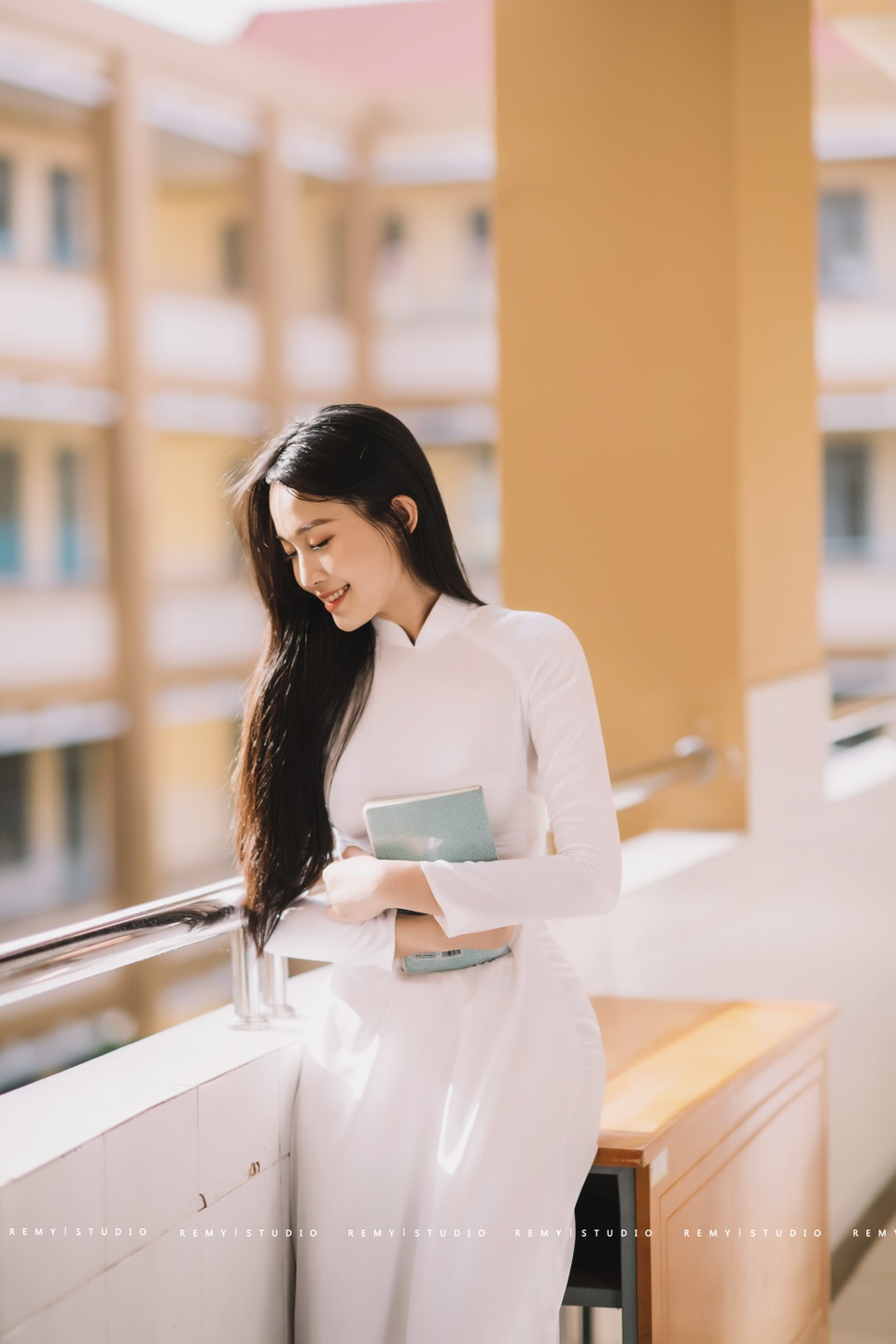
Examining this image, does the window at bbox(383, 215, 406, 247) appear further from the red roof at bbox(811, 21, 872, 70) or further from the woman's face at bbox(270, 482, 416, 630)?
the woman's face at bbox(270, 482, 416, 630)

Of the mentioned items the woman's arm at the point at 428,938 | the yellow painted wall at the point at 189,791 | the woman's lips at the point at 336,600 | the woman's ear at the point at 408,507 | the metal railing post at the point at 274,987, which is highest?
the woman's ear at the point at 408,507

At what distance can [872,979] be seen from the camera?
13.6 ft

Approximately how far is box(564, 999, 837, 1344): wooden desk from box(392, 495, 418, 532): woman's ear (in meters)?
0.71

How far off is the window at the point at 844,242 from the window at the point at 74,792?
50.4ft

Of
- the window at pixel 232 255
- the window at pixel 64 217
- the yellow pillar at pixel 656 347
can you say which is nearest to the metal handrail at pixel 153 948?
the yellow pillar at pixel 656 347

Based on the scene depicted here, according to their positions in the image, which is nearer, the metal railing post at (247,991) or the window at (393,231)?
the metal railing post at (247,991)

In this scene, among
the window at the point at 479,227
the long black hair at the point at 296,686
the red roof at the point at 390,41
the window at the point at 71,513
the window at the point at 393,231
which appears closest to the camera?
the long black hair at the point at 296,686

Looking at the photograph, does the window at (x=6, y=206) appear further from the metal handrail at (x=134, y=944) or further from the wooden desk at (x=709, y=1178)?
the metal handrail at (x=134, y=944)

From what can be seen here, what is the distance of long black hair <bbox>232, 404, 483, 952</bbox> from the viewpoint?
5.38 ft

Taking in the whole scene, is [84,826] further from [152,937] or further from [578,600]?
[152,937]

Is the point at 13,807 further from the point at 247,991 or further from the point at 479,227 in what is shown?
the point at 247,991

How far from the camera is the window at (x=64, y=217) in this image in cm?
2691

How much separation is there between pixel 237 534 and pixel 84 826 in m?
25.8

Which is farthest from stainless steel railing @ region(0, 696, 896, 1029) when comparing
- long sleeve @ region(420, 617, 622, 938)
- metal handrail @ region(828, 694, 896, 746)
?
metal handrail @ region(828, 694, 896, 746)
